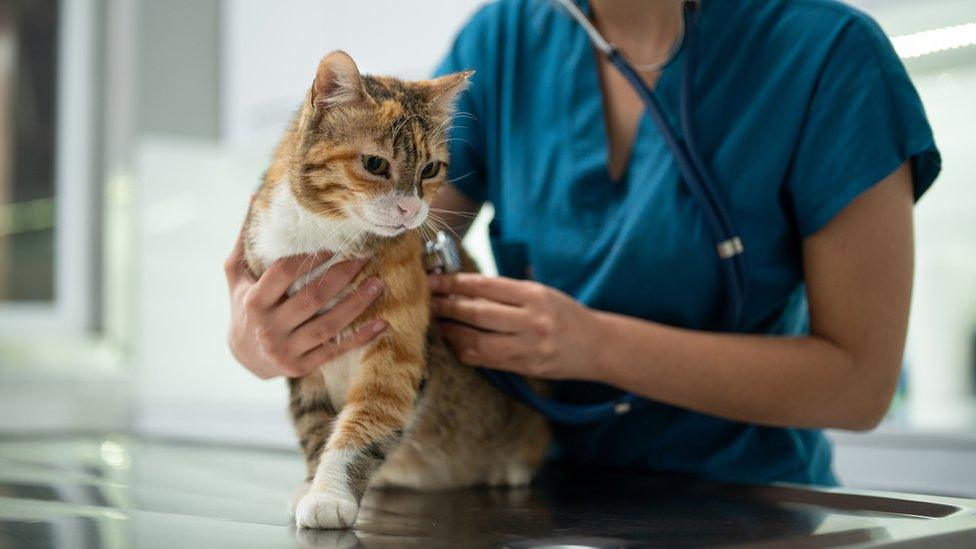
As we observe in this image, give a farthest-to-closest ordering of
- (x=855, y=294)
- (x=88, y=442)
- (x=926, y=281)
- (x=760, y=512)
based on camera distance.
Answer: (x=926, y=281)
(x=88, y=442)
(x=855, y=294)
(x=760, y=512)

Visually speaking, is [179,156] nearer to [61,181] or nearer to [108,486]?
[61,181]

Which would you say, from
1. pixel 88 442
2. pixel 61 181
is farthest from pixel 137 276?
pixel 88 442

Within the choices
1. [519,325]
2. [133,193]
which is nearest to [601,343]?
[519,325]

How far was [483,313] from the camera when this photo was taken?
100 cm

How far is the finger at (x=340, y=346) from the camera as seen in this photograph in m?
0.91

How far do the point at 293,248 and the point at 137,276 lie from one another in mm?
2095

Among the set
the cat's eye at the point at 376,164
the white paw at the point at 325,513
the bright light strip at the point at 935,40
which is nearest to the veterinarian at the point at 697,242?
the cat's eye at the point at 376,164

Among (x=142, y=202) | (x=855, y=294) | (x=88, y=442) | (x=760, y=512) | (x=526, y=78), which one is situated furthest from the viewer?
(x=142, y=202)

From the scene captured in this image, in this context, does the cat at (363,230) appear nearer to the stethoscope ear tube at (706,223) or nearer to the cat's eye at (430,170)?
the cat's eye at (430,170)

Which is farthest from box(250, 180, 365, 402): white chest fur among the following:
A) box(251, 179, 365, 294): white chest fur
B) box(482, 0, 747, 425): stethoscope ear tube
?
box(482, 0, 747, 425): stethoscope ear tube

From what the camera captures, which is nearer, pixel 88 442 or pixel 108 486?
pixel 108 486

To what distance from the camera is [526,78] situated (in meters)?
1.25

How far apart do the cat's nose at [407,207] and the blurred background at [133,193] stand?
1.69 metres

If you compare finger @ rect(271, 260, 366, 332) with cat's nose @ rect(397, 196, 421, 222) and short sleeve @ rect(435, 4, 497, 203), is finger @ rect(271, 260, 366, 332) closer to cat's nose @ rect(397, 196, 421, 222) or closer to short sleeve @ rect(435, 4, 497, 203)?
cat's nose @ rect(397, 196, 421, 222)
